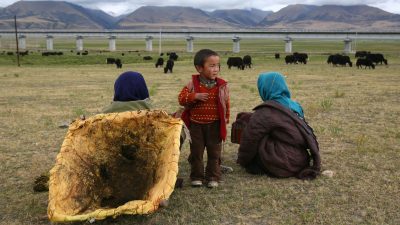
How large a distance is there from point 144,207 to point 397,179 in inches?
138

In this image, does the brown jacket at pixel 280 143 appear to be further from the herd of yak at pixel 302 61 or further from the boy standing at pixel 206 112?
the herd of yak at pixel 302 61

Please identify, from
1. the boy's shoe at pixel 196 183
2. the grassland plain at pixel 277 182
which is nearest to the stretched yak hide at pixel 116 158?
the grassland plain at pixel 277 182

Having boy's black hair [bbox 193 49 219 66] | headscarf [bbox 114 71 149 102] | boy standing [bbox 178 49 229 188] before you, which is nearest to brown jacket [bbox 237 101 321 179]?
boy standing [bbox 178 49 229 188]

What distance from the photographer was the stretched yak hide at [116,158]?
15.9 feet

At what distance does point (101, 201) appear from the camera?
16.7 ft

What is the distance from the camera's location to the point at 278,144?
6.21m

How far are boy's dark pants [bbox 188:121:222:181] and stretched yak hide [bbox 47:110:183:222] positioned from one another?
605mm

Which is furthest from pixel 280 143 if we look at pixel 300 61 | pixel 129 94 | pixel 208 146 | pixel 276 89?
pixel 300 61

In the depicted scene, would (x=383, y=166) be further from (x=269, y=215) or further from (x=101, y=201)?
(x=101, y=201)

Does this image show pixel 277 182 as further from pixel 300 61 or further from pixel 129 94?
pixel 300 61

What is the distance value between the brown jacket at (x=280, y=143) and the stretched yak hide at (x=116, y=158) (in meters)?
1.41

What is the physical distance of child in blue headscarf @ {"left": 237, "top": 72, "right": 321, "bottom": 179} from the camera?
614 cm

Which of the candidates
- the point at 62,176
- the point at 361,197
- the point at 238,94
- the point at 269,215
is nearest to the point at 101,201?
the point at 62,176

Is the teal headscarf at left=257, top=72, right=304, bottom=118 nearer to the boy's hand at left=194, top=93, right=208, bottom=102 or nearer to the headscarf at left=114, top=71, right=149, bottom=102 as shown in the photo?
the boy's hand at left=194, top=93, right=208, bottom=102
